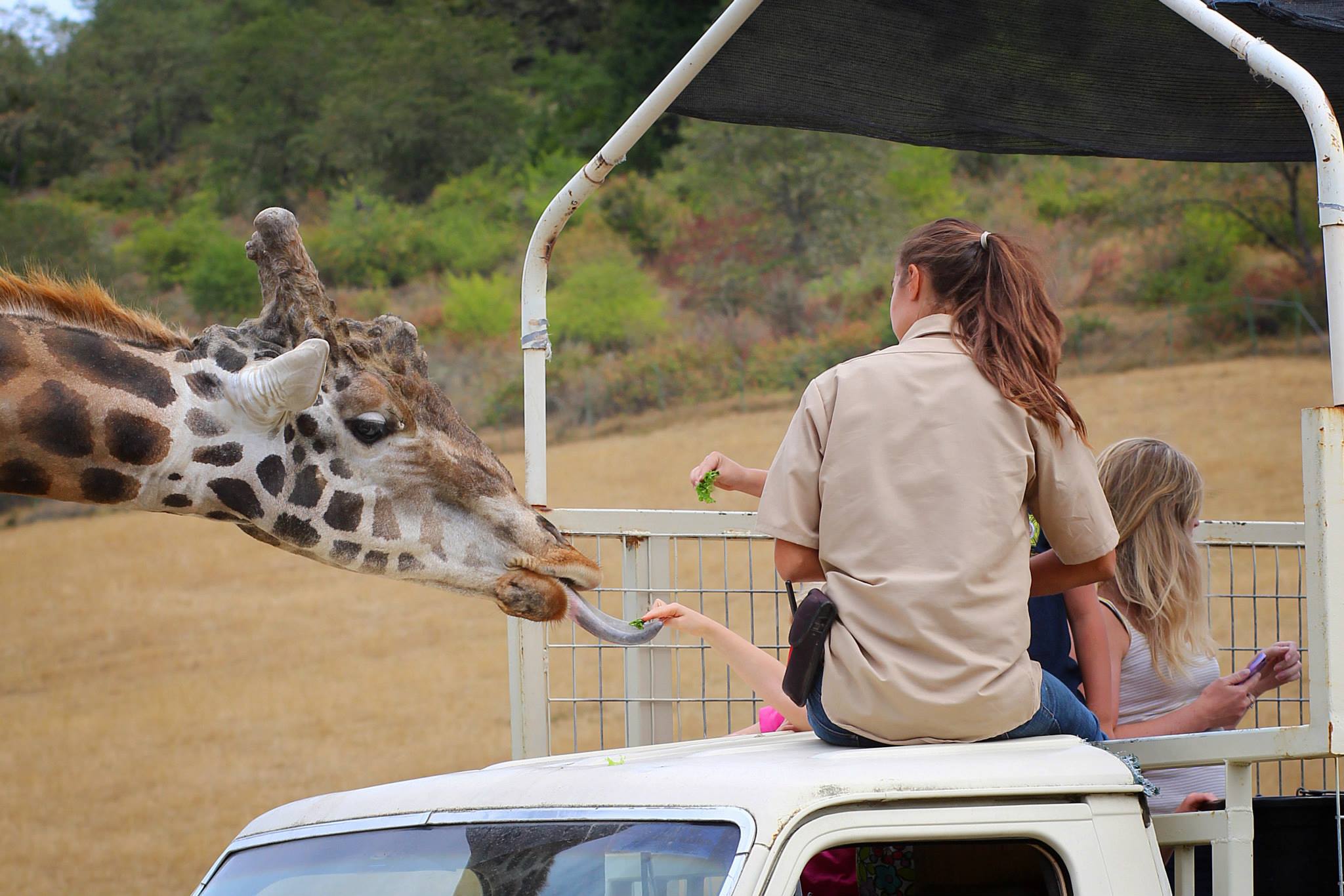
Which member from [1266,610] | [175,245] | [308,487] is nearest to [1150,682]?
[308,487]

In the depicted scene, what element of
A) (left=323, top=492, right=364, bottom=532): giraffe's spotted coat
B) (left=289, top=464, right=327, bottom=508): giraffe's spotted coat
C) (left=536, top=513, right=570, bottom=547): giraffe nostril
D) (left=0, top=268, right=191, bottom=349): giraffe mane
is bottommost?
(left=536, top=513, right=570, bottom=547): giraffe nostril

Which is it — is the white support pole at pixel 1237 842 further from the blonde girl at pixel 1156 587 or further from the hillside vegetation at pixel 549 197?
the hillside vegetation at pixel 549 197

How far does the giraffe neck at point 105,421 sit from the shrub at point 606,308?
89.7 ft

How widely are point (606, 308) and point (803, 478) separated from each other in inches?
1155

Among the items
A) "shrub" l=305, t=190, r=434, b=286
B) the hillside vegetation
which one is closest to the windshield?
the hillside vegetation

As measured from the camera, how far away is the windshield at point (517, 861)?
179cm

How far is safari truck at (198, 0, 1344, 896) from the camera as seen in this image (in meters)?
1.84

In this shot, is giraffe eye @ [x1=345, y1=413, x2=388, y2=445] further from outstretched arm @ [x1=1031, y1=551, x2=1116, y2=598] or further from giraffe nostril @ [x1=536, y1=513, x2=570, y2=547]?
outstretched arm @ [x1=1031, y1=551, x2=1116, y2=598]

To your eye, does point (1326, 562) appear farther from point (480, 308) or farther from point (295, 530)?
point (480, 308)

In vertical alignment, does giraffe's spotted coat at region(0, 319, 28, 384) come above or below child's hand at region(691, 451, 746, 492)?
above

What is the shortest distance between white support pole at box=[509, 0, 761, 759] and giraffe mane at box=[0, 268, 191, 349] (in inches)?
32.3

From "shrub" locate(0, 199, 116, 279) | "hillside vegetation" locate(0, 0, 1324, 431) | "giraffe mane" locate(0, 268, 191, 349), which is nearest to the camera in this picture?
"giraffe mane" locate(0, 268, 191, 349)

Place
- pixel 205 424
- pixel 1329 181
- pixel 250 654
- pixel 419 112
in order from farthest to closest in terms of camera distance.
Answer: pixel 419 112 → pixel 250 654 → pixel 205 424 → pixel 1329 181

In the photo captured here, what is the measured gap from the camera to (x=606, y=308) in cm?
3136
